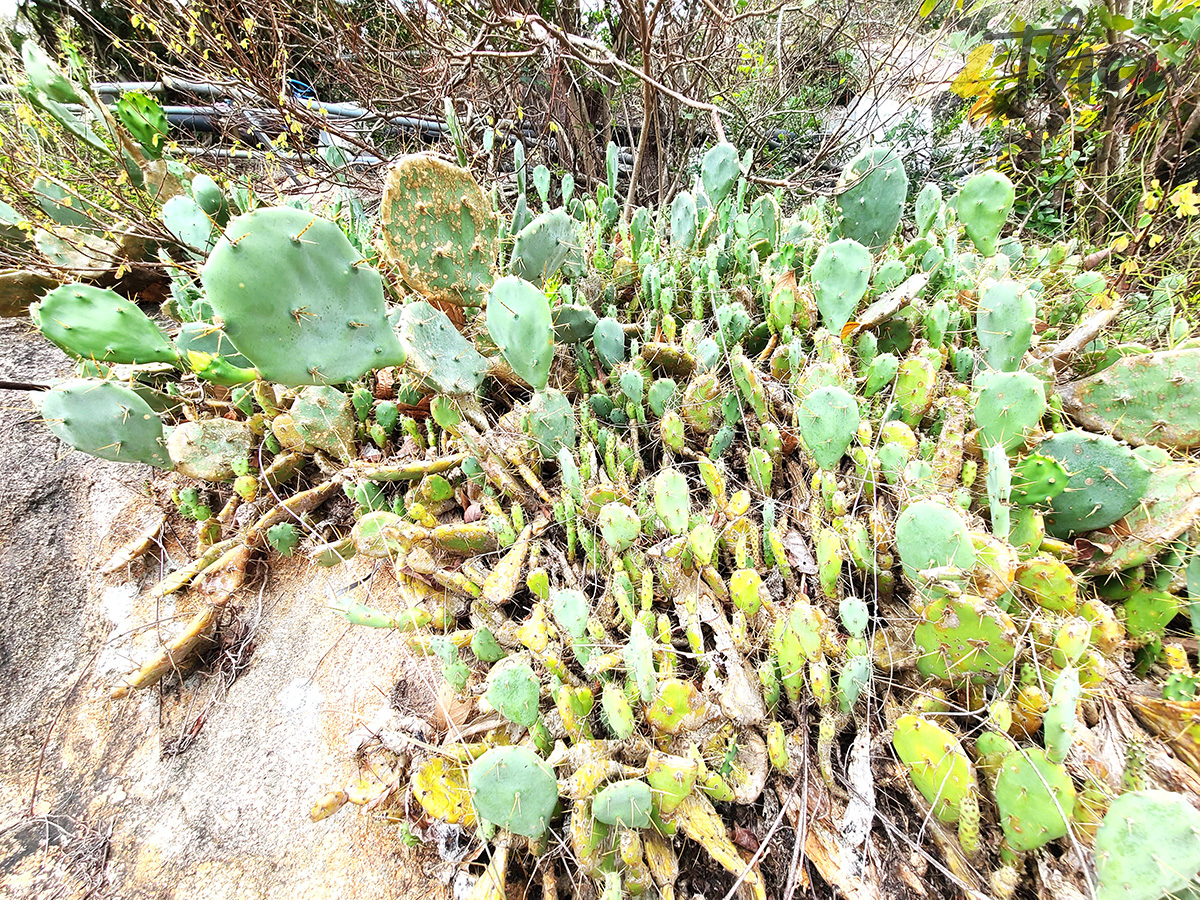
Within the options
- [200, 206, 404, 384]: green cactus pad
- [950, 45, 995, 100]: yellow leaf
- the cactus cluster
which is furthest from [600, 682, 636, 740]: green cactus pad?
[950, 45, 995, 100]: yellow leaf

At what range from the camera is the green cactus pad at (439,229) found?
4.60 feet

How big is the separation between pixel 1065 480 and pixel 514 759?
1.25 m

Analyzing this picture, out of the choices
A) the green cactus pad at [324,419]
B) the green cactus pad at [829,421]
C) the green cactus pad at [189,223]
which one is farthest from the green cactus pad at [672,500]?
the green cactus pad at [189,223]

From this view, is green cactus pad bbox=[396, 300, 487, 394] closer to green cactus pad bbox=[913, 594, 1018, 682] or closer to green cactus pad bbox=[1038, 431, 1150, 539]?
green cactus pad bbox=[913, 594, 1018, 682]

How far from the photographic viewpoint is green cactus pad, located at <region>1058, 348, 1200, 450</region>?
1.32 meters

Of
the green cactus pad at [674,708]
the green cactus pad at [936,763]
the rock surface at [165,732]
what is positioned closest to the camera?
the green cactus pad at [936,763]

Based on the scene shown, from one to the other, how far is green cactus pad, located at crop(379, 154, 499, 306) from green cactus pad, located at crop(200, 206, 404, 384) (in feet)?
0.65

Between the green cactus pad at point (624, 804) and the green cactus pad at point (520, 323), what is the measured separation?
0.94 meters

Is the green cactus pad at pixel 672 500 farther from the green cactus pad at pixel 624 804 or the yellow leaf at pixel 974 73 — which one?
the yellow leaf at pixel 974 73

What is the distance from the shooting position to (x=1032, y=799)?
0.80 m

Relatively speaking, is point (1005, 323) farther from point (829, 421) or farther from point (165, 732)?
point (165, 732)

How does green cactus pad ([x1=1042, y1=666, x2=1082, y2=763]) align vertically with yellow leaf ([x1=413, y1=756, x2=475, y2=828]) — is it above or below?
above

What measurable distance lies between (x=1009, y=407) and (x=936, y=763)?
0.80 metres

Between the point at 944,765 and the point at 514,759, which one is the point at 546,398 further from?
the point at 944,765
